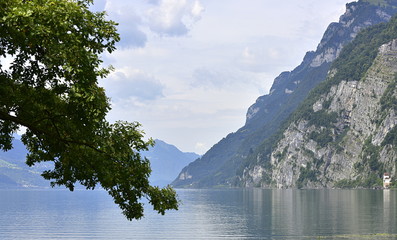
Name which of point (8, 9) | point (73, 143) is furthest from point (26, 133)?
point (8, 9)

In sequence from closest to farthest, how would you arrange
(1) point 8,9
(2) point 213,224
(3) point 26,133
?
1. (1) point 8,9
2. (3) point 26,133
3. (2) point 213,224

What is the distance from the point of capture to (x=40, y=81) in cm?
2178

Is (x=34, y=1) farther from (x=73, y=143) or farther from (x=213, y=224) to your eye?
(x=213, y=224)

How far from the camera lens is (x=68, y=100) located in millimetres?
21453

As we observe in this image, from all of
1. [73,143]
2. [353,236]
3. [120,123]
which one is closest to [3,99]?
[73,143]

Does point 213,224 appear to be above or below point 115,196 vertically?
below

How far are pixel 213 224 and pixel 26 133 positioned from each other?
10087 cm

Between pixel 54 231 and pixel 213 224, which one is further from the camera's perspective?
pixel 213 224

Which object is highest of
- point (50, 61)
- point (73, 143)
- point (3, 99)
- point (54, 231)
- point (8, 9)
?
point (8, 9)

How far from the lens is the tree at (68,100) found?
19516 mm

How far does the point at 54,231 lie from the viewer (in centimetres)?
11281

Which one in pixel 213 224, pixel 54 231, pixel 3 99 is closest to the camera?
pixel 3 99

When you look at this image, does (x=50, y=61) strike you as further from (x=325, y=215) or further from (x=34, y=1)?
(x=325, y=215)

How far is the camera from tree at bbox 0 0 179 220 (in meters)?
19.5
